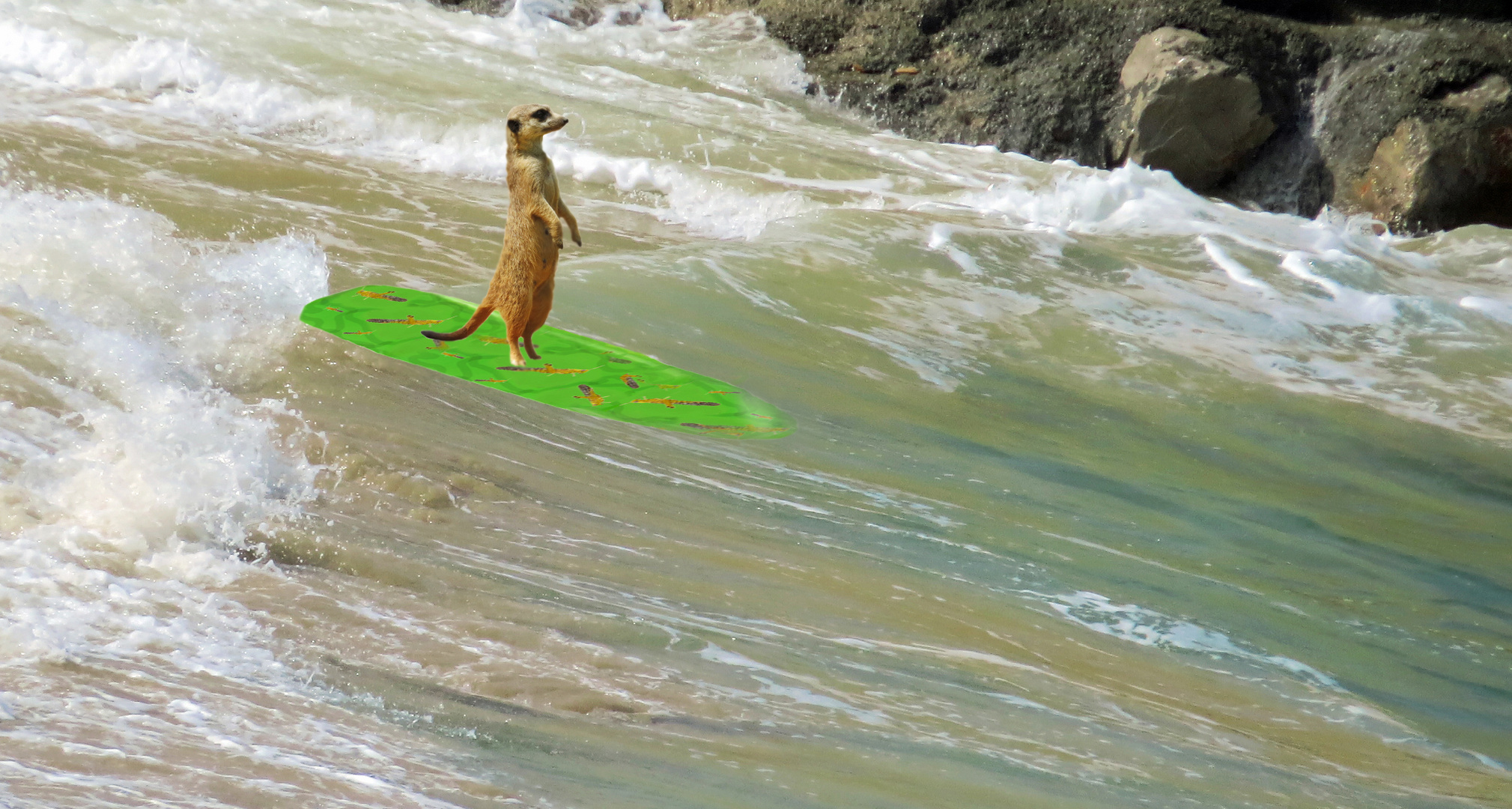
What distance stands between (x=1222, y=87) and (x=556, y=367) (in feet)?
26.1

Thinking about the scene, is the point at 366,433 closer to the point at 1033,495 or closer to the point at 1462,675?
the point at 1033,495

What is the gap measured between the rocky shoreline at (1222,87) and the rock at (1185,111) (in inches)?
0.5

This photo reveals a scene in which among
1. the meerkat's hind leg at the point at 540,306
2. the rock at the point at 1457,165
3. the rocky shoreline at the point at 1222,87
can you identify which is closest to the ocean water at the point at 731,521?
the meerkat's hind leg at the point at 540,306

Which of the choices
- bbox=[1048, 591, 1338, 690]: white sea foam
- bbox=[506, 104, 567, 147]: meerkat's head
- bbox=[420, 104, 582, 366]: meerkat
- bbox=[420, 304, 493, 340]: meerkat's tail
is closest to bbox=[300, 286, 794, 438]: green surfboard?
bbox=[420, 304, 493, 340]: meerkat's tail

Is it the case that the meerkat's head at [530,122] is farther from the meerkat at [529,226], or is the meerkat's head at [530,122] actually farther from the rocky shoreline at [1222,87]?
the rocky shoreline at [1222,87]

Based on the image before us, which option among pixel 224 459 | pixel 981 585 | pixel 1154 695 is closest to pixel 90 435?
pixel 224 459

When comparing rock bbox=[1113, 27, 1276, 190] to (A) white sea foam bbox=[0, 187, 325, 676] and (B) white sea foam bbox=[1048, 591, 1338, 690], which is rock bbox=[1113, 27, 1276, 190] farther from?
(A) white sea foam bbox=[0, 187, 325, 676]

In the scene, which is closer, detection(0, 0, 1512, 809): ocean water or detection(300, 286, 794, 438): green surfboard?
detection(0, 0, 1512, 809): ocean water

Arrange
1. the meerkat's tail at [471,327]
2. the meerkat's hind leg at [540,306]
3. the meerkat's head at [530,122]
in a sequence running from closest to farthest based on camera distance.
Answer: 1. the meerkat's head at [530,122]
2. the meerkat's hind leg at [540,306]
3. the meerkat's tail at [471,327]

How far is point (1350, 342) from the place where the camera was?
6.20 metres

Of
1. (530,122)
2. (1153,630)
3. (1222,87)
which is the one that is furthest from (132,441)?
(1222,87)

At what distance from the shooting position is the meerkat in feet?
9.49

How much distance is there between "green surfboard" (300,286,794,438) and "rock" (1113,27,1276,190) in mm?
6804

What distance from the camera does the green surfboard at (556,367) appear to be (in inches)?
144
